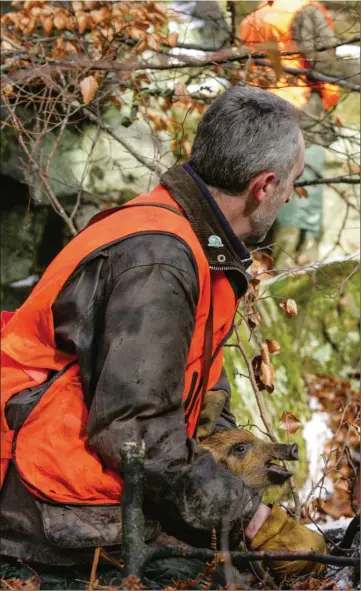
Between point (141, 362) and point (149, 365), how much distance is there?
0.03 m

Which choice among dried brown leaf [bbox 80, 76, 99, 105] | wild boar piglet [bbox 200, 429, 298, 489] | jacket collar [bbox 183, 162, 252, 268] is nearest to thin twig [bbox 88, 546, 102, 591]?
wild boar piglet [bbox 200, 429, 298, 489]

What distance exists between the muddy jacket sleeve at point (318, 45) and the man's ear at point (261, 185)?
8.93ft

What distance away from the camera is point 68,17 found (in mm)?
6547

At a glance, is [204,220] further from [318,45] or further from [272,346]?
[318,45]

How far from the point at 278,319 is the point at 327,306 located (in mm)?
1238

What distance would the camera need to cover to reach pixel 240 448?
10.1 feet

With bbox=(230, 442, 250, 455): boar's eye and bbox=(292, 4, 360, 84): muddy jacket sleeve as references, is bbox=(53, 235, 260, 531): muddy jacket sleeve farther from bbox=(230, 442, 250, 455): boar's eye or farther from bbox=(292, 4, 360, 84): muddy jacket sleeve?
bbox=(292, 4, 360, 84): muddy jacket sleeve

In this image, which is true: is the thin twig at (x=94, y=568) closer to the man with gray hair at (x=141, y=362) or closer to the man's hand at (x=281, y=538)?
the man with gray hair at (x=141, y=362)

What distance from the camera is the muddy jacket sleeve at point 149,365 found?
2469 millimetres

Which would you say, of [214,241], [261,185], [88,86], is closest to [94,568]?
[214,241]

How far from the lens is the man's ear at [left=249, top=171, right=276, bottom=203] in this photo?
291cm

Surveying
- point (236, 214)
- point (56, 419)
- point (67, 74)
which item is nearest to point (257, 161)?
point (236, 214)

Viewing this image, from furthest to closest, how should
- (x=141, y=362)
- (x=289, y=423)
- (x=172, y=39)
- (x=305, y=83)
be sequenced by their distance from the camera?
(x=305, y=83), (x=172, y=39), (x=289, y=423), (x=141, y=362)

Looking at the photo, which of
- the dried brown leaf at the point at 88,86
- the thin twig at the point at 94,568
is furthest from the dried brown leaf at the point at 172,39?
the thin twig at the point at 94,568
